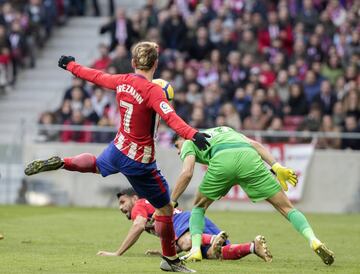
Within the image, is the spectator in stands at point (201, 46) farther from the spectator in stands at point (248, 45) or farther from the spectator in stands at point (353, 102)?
the spectator in stands at point (353, 102)

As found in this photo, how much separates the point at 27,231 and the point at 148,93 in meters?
6.27

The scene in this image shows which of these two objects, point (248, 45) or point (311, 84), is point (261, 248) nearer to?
point (311, 84)

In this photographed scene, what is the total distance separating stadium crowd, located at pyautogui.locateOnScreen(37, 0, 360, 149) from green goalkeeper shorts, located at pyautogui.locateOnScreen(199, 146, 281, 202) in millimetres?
9664

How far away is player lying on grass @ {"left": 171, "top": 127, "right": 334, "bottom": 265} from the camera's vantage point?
12656 mm

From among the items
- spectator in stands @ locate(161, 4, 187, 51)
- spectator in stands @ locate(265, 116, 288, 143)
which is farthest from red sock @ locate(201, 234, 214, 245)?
spectator in stands @ locate(161, 4, 187, 51)

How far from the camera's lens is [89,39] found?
3055cm

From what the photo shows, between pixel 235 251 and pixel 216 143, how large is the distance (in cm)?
122

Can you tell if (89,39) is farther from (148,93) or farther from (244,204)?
(148,93)

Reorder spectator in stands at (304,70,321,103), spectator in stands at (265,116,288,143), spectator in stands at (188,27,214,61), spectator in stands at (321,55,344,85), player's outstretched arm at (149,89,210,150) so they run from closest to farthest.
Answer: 1. player's outstretched arm at (149,89,210,150)
2. spectator in stands at (265,116,288,143)
3. spectator in stands at (304,70,321,103)
4. spectator in stands at (321,55,344,85)
5. spectator in stands at (188,27,214,61)

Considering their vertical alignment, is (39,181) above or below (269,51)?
below

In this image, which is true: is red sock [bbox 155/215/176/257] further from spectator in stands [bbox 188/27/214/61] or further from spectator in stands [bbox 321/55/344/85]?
spectator in stands [bbox 188/27/214/61]

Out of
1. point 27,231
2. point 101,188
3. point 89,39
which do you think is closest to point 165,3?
point 89,39

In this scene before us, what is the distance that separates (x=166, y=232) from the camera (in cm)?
1145

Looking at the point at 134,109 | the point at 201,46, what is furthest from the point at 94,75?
the point at 201,46
